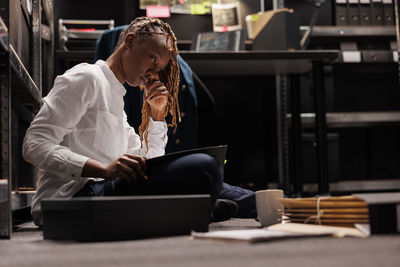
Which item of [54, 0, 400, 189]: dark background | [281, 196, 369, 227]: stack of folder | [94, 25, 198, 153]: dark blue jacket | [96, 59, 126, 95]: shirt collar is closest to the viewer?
[281, 196, 369, 227]: stack of folder

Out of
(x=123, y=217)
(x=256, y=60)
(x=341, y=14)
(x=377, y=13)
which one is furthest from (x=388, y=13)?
(x=123, y=217)

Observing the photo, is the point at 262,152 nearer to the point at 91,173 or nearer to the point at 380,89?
the point at 380,89

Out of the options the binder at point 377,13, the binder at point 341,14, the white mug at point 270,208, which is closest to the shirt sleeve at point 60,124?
the white mug at point 270,208

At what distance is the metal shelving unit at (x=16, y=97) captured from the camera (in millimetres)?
1226

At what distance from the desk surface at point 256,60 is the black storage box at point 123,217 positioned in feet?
4.71

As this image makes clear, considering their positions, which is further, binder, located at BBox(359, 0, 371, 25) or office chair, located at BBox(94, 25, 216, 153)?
binder, located at BBox(359, 0, 371, 25)

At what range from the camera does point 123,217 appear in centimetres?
101

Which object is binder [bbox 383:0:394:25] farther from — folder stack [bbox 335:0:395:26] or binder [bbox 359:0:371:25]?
binder [bbox 359:0:371:25]

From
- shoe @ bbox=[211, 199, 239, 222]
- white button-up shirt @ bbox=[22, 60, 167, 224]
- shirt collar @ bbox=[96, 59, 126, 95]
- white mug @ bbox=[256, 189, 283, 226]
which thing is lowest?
shoe @ bbox=[211, 199, 239, 222]

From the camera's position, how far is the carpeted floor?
0.66m

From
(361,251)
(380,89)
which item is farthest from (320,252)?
(380,89)

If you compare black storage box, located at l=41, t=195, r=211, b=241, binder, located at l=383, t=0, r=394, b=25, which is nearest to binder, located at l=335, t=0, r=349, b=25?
binder, located at l=383, t=0, r=394, b=25

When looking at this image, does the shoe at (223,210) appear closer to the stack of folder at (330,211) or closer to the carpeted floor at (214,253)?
the stack of folder at (330,211)

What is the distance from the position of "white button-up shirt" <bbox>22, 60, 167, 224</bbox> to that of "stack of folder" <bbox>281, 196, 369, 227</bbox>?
51 cm
